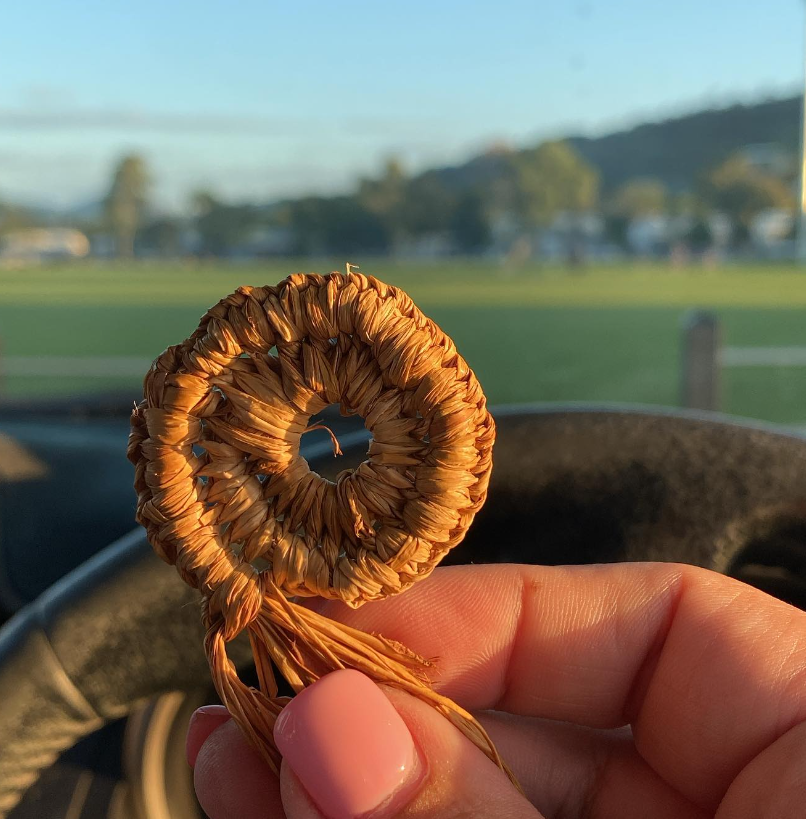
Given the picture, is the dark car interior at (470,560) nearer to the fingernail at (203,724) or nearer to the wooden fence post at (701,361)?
the fingernail at (203,724)

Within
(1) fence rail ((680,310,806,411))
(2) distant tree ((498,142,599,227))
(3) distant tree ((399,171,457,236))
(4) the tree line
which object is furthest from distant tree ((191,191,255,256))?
(1) fence rail ((680,310,806,411))

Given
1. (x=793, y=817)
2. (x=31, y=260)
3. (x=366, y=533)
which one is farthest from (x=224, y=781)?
(x=31, y=260)

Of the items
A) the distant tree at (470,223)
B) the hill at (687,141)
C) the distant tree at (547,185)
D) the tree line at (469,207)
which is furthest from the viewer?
the hill at (687,141)

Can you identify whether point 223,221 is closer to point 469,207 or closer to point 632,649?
point 469,207

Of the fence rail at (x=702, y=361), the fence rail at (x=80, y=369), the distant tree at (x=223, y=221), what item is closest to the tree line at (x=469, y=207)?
the distant tree at (x=223, y=221)

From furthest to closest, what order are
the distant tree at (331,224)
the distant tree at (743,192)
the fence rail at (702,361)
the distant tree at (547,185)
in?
the distant tree at (547,185)
the distant tree at (743,192)
the distant tree at (331,224)
the fence rail at (702,361)

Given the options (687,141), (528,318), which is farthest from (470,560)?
(687,141)
